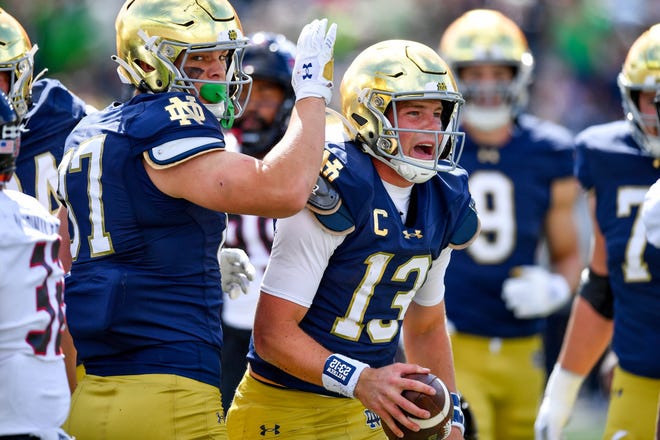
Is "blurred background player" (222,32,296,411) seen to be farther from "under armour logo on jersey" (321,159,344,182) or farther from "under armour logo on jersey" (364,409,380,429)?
"under armour logo on jersey" (321,159,344,182)

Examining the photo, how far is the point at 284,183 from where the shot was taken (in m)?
3.04

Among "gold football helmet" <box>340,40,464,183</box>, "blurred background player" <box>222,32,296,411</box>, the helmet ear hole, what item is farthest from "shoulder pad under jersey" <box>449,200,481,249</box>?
"blurred background player" <box>222,32,296,411</box>

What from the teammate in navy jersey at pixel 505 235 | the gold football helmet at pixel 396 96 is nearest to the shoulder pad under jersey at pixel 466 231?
the gold football helmet at pixel 396 96

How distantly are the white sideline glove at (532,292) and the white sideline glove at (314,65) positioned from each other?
270cm

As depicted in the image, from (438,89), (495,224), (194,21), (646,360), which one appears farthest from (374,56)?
(495,224)

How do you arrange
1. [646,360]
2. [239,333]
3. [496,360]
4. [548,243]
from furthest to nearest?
[548,243], [496,360], [239,333], [646,360]

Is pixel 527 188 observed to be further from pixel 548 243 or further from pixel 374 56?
pixel 374 56

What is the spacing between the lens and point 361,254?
3.45 metres

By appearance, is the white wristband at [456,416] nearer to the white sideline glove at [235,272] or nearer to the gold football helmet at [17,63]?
the white sideline glove at [235,272]

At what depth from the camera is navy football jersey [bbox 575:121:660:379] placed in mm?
4438

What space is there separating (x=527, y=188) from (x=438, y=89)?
8.20 feet

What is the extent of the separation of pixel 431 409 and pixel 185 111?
106cm

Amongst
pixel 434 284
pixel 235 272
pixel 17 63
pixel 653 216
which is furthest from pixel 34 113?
pixel 653 216

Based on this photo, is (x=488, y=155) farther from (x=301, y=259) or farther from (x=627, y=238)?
(x=301, y=259)
